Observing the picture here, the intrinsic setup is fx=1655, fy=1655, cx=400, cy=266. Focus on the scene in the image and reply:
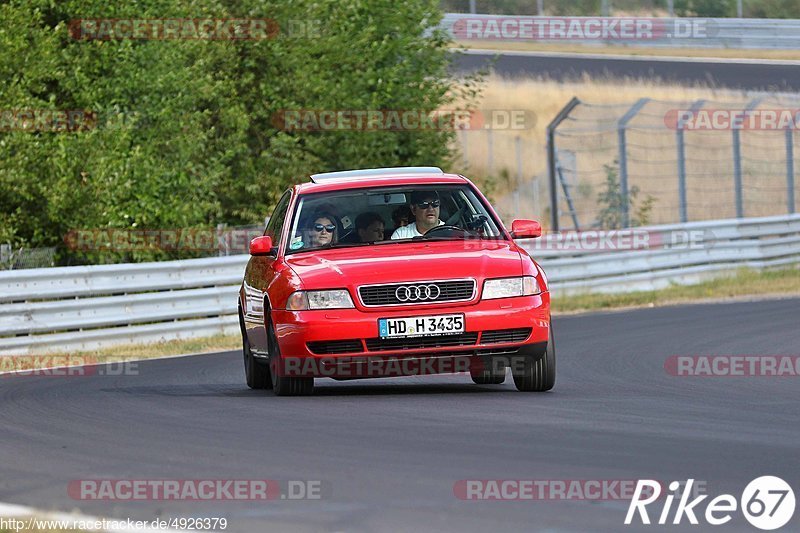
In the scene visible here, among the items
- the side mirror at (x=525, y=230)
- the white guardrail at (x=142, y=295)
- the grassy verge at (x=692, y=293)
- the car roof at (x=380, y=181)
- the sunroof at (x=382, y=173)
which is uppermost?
the sunroof at (x=382, y=173)

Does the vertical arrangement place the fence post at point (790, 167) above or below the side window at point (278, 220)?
below

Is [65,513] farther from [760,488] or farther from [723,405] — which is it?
[723,405]

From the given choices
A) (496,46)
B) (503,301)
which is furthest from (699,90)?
(503,301)

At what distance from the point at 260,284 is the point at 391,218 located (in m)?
1.07

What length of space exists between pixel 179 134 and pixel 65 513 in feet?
61.6

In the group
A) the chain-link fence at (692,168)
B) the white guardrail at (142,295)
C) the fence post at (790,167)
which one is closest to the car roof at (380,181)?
the white guardrail at (142,295)

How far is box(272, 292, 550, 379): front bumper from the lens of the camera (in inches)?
413

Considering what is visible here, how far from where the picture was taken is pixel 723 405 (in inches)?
396

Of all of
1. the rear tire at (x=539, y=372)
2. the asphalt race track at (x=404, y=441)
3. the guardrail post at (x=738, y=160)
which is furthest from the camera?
the guardrail post at (x=738, y=160)

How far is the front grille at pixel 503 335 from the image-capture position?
1055cm

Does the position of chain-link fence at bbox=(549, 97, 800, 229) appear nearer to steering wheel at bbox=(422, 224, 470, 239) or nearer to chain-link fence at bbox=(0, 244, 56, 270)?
chain-link fence at bbox=(0, 244, 56, 270)

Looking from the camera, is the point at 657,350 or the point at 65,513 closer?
the point at 65,513

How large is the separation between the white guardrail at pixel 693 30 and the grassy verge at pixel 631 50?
0.50 m

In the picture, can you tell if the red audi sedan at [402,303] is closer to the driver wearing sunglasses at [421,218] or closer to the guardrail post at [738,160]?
the driver wearing sunglasses at [421,218]
